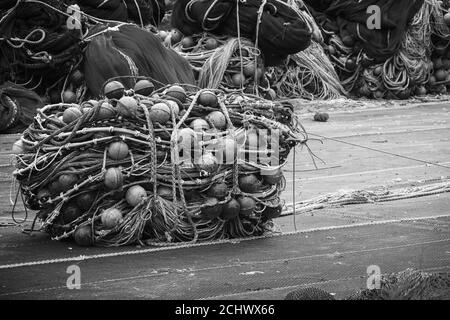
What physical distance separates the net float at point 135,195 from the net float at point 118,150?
0.63ft

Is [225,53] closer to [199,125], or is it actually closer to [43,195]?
[199,125]

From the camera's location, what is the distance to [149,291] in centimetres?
484

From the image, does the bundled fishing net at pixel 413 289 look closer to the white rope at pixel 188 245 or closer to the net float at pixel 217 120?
the white rope at pixel 188 245

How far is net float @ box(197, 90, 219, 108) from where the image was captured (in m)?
6.00

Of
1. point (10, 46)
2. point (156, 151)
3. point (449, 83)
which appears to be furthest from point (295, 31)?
point (156, 151)

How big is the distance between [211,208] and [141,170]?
45 centimetres

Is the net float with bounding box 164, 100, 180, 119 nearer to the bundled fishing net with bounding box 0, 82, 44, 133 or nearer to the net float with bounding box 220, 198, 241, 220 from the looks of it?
the net float with bounding box 220, 198, 241, 220

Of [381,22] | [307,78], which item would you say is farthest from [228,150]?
[381,22]

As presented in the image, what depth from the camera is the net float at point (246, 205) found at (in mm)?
5879

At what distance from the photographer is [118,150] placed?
223 inches

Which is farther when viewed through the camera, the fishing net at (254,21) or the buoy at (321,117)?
the buoy at (321,117)

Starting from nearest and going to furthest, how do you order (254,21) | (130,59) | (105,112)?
(105,112) < (130,59) < (254,21)

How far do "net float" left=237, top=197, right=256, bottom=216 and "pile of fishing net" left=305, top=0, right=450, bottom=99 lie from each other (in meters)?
8.47

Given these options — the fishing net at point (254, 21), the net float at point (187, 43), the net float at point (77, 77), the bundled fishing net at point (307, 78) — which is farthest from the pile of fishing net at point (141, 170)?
the bundled fishing net at point (307, 78)
